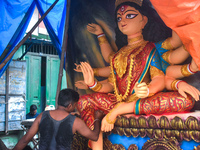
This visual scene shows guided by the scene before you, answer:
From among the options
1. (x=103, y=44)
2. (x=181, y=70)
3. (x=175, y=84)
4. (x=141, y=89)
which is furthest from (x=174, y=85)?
(x=103, y=44)

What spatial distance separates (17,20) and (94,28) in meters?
1.28

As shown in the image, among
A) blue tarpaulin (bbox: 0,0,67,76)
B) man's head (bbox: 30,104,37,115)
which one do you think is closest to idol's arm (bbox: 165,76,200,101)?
blue tarpaulin (bbox: 0,0,67,76)

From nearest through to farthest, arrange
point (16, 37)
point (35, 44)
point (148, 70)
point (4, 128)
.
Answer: point (148, 70), point (16, 37), point (4, 128), point (35, 44)

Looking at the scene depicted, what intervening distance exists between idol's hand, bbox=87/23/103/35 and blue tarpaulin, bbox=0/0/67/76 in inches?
38.8

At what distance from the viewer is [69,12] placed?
3.69 m

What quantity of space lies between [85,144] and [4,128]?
3914 mm

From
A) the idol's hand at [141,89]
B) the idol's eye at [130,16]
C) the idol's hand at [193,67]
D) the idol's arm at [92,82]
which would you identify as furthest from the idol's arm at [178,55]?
the idol's arm at [92,82]

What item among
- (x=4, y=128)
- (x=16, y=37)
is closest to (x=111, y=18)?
(x=16, y=37)

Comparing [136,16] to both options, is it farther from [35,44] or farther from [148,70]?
[35,44]

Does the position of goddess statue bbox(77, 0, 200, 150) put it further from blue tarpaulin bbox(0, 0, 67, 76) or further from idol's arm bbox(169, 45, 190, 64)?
blue tarpaulin bbox(0, 0, 67, 76)

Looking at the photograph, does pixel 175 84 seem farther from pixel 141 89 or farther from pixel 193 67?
pixel 141 89

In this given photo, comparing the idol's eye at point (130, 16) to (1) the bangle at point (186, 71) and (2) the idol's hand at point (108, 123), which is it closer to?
(1) the bangle at point (186, 71)

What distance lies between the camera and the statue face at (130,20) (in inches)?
112

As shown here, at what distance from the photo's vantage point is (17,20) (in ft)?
12.2
